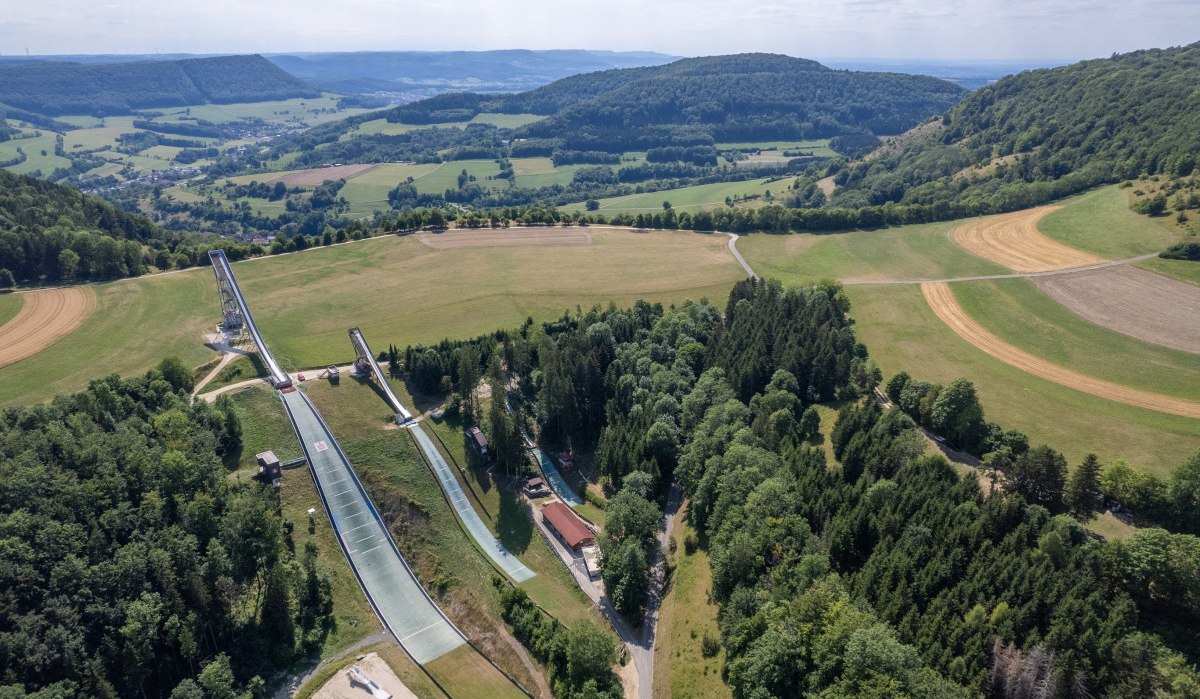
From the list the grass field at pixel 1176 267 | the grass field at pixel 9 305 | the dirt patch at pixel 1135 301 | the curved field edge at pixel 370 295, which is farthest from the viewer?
the grass field at pixel 9 305

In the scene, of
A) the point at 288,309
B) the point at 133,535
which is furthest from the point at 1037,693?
the point at 288,309

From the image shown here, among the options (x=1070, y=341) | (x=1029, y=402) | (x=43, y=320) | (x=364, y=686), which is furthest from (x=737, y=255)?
(x=43, y=320)

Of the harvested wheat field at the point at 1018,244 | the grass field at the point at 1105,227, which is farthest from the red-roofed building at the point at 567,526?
the grass field at the point at 1105,227

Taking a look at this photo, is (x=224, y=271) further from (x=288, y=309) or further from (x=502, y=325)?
(x=502, y=325)

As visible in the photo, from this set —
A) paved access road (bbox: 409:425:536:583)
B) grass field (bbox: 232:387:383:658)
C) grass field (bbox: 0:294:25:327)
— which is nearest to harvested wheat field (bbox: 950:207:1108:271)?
paved access road (bbox: 409:425:536:583)

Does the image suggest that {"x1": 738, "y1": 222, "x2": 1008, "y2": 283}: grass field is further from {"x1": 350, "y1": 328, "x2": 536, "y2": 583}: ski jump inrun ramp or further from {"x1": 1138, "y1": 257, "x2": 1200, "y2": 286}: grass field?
{"x1": 350, "y1": 328, "x2": 536, "y2": 583}: ski jump inrun ramp

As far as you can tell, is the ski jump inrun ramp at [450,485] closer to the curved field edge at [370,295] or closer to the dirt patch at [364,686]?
the curved field edge at [370,295]

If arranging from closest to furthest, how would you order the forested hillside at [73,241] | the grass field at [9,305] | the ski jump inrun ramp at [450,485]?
the ski jump inrun ramp at [450,485] < the grass field at [9,305] < the forested hillside at [73,241]
